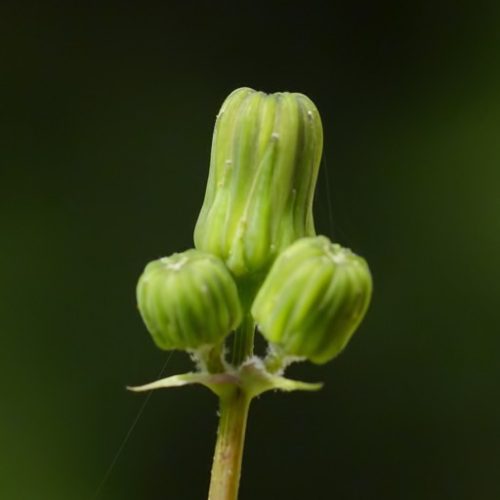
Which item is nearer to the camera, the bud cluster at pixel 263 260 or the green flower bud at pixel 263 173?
the bud cluster at pixel 263 260

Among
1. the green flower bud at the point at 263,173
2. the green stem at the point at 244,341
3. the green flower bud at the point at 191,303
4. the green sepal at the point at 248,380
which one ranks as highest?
the green flower bud at the point at 263,173

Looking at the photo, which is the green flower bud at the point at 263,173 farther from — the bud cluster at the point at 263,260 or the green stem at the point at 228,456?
the green stem at the point at 228,456

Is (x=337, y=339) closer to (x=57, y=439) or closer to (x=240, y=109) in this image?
(x=240, y=109)

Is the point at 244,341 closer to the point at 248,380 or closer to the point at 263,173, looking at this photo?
the point at 248,380

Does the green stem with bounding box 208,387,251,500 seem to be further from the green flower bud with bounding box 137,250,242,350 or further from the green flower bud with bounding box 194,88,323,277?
the green flower bud with bounding box 194,88,323,277

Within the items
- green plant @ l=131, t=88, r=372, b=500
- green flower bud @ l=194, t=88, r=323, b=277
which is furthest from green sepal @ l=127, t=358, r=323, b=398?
green flower bud @ l=194, t=88, r=323, b=277

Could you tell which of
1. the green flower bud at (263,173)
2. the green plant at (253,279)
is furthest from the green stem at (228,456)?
the green flower bud at (263,173)

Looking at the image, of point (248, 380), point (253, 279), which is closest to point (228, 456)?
point (248, 380)
